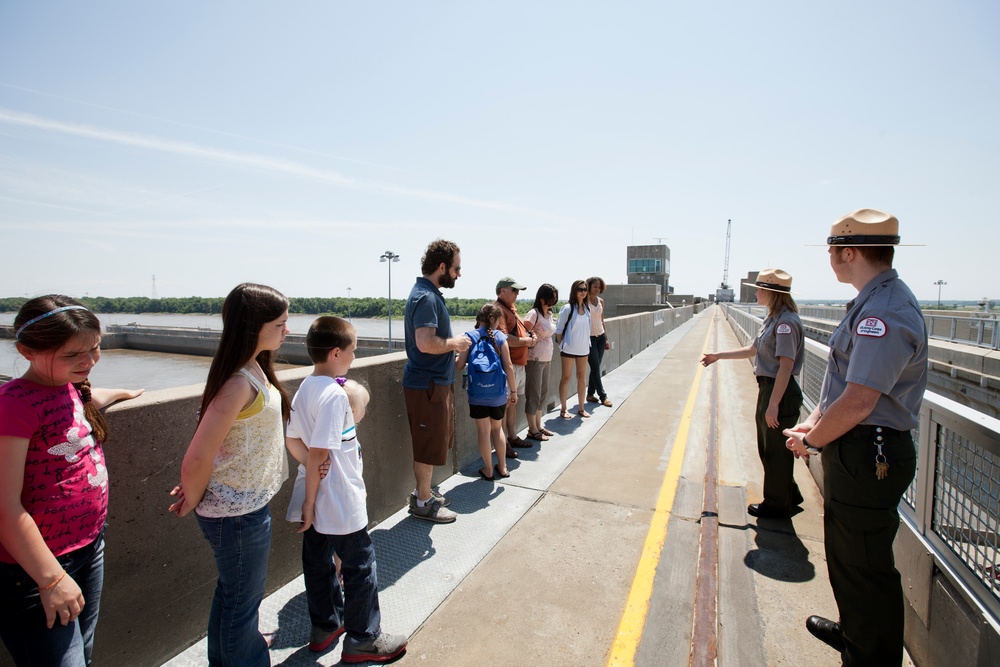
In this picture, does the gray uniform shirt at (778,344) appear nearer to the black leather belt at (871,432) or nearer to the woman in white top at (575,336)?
the black leather belt at (871,432)

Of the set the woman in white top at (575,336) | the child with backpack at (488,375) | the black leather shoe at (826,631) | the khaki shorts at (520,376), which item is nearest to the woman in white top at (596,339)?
the woman in white top at (575,336)

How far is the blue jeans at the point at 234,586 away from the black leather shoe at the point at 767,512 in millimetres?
3848

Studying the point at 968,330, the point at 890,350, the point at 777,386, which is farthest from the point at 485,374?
Result: the point at 968,330

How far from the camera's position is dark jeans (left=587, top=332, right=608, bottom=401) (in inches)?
316

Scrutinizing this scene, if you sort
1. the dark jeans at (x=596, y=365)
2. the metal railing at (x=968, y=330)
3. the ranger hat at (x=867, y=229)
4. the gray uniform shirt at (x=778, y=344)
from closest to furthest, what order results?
the ranger hat at (x=867, y=229) < the gray uniform shirt at (x=778, y=344) < the dark jeans at (x=596, y=365) < the metal railing at (x=968, y=330)

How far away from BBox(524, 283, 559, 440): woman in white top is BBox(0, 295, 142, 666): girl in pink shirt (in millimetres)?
4597

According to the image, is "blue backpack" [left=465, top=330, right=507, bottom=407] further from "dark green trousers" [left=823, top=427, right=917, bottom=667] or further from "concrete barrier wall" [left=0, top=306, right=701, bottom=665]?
"dark green trousers" [left=823, top=427, right=917, bottom=667]

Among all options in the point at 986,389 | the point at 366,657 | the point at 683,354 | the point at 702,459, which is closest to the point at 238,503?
the point at 366,657

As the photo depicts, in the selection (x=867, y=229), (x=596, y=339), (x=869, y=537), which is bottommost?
(x=869, y=537)

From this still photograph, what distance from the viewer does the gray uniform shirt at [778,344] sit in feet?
13.0

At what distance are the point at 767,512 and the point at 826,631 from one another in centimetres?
154

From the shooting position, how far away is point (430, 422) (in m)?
3.86

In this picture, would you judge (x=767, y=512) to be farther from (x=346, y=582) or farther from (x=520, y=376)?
(x=346, y=582)

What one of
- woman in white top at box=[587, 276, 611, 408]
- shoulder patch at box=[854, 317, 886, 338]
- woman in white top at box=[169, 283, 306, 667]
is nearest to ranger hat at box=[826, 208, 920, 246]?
shoulder patch at box=[854, 317, 886, 338]
